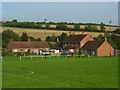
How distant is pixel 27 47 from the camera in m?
116

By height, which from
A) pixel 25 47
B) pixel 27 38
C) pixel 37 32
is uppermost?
pixel 37 32

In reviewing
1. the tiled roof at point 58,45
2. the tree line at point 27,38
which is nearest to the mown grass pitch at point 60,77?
the tree line at point 27,38

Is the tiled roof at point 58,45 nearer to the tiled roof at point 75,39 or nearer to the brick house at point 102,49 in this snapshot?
the tiled roof at point 75,39

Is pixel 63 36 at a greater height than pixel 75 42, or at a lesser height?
greater

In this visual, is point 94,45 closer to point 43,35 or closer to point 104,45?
point 104,45

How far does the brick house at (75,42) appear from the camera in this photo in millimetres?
117963

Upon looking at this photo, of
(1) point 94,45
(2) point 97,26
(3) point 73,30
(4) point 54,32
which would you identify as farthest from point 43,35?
(1) point 94,45

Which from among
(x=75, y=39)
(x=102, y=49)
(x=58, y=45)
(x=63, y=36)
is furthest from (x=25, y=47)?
(x=63, y=36)

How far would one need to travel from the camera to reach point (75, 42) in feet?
395

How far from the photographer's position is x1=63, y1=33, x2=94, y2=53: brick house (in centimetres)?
11796

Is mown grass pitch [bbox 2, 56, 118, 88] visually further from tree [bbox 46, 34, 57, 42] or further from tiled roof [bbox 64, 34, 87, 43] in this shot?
tree [bbox 46, 34, 57, 42]

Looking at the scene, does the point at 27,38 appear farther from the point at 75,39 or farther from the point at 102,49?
the point at 102,49

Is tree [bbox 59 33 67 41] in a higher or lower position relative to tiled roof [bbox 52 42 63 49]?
higher

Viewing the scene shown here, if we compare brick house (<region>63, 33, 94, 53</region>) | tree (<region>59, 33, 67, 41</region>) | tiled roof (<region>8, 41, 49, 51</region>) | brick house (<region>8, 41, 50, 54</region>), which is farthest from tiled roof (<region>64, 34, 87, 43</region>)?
tree (<region>59, 33, 67, 41</region>)
